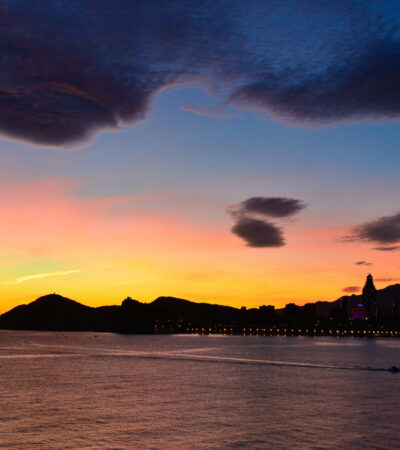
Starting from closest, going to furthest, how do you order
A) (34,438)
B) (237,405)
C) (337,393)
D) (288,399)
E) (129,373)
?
1. (34,438)
2. (237,405)
3. (288,399)
4. (337,393)
5. (129,373)

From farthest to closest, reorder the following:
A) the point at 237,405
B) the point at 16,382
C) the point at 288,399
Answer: the point at 16,382 → the point at 288,399 → the point at 237,405

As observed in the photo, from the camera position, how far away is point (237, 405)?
92.1 meters

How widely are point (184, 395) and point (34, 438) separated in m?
43.5

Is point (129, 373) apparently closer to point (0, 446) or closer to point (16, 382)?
point (16, 382)

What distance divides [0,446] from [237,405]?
42.2m

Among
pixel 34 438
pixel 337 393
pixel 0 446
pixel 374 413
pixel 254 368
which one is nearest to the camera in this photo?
pixel 0 446

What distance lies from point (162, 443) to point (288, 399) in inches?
1681

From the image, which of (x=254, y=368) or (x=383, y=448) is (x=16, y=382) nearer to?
(x=254, y=368)

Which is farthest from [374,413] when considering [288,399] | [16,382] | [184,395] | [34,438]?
[16,382]

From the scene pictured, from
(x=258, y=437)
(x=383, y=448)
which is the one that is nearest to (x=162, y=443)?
(x=258, y=437)

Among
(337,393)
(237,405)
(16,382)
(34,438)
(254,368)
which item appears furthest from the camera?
(254,368)

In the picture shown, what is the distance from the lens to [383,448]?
62.4m

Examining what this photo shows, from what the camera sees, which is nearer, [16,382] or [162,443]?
[162,443]

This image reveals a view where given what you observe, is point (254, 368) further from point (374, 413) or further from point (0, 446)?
point (0, 446)
